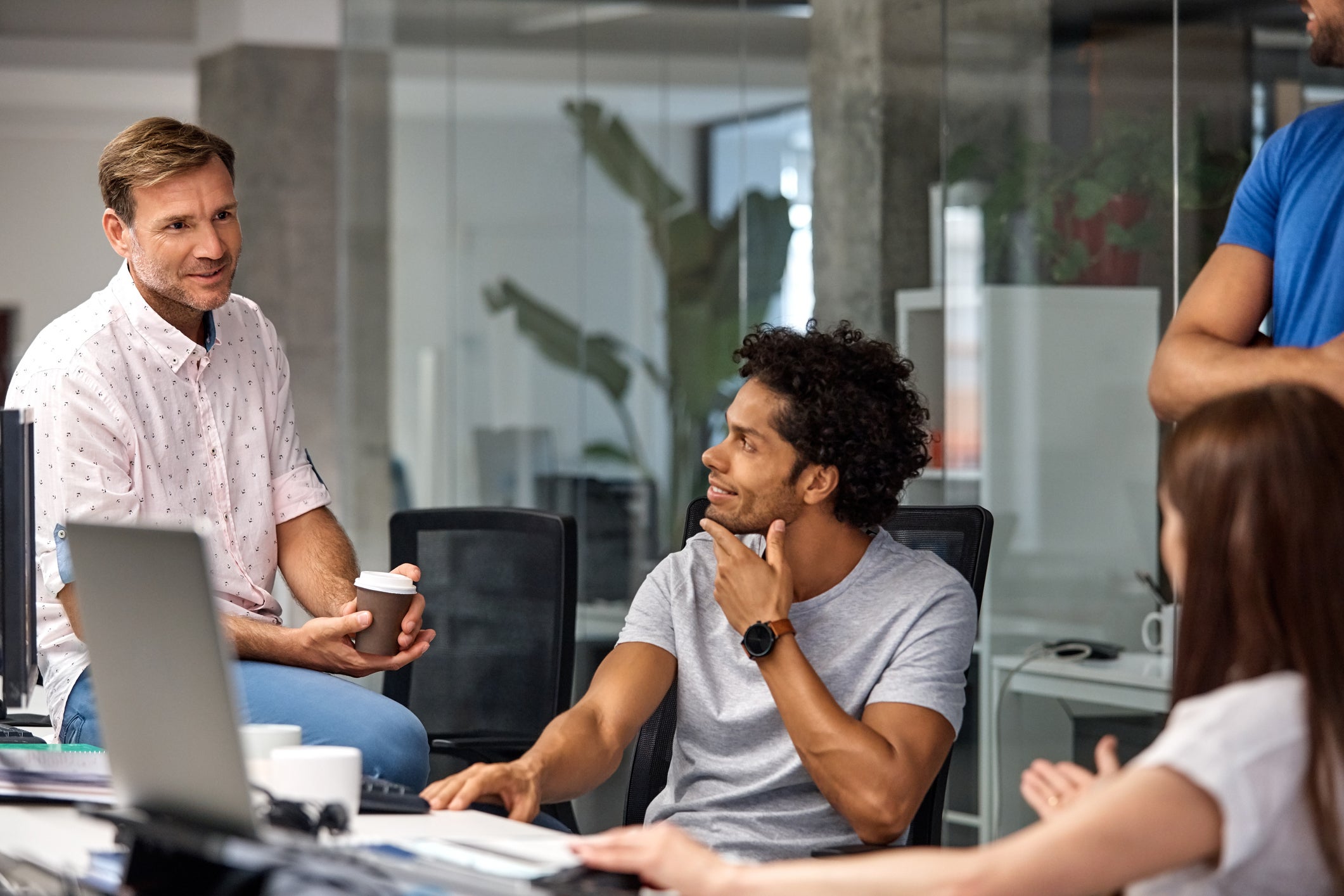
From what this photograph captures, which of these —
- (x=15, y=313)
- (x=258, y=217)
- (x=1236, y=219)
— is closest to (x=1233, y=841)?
(x=1236, y=219)

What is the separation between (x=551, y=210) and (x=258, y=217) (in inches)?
52.3

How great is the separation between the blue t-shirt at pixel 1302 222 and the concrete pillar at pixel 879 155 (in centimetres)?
191

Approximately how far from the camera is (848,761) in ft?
6.21

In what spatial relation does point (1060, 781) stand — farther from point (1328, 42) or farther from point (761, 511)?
point (1328, 42)

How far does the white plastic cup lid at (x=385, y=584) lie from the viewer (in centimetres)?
196

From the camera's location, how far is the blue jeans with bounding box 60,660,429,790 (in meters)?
2.12

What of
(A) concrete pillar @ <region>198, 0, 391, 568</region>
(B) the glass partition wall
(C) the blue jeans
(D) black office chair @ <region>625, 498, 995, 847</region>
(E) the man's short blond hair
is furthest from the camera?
(A) concrete pillar @ <region>198, 0, 391, 568</region>

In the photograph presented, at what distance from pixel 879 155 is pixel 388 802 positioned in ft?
9.35

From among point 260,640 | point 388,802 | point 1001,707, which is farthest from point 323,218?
point 388,802

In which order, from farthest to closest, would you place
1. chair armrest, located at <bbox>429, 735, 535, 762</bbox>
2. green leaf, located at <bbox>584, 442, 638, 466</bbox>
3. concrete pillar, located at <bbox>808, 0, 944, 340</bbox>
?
1. green leaf, located at <bbox>584, 442, 638, 466</bbox>
2. concrete pillar, located at <bbox>808, 0, 944, 340</bbox>
3. chair armrest, located at <bbox>429, 735, 535, 762</bbox>

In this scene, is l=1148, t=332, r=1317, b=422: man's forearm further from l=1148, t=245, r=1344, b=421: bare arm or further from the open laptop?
the open laptop

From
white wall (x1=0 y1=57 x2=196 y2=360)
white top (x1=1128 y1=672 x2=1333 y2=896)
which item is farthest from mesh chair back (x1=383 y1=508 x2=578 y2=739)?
white wall (x1=0 y1=57 x2=196 y2=360)

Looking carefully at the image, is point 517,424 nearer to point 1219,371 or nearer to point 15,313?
point 1219,371

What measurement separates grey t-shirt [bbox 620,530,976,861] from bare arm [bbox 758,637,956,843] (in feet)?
0.12
